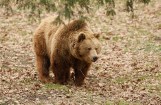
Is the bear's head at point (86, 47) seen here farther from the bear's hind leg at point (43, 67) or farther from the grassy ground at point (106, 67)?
the bear's hind leg at point (43, 67)

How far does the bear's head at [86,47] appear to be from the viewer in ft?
30.7

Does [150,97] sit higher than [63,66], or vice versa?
[63,66]

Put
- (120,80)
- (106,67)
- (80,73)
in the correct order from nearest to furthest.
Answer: (80,73) → (120,80) → (106,67)

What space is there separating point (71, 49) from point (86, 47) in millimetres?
386

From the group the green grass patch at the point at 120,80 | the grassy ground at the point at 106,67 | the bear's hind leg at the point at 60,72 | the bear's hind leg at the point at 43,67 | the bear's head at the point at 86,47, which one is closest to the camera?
the grassy ground at the point at 106,67

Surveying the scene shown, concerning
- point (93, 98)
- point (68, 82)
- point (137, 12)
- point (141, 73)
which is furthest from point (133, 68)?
point (137, 12)

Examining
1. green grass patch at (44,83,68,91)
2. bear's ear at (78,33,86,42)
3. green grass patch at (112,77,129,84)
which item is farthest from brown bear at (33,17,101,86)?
green grass patch at (112,77,129,84)

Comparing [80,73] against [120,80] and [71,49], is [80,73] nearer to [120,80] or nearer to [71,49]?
[71,49]

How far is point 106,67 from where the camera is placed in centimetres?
1259

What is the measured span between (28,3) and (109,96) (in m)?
2.96

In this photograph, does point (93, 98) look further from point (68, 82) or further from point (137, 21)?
point (137, 21)

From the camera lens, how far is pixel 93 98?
29.5 ft

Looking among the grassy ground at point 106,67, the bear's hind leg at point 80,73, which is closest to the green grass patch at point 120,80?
the grassy ground at point 106,67

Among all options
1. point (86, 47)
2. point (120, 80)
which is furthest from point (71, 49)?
point (120, 80)
